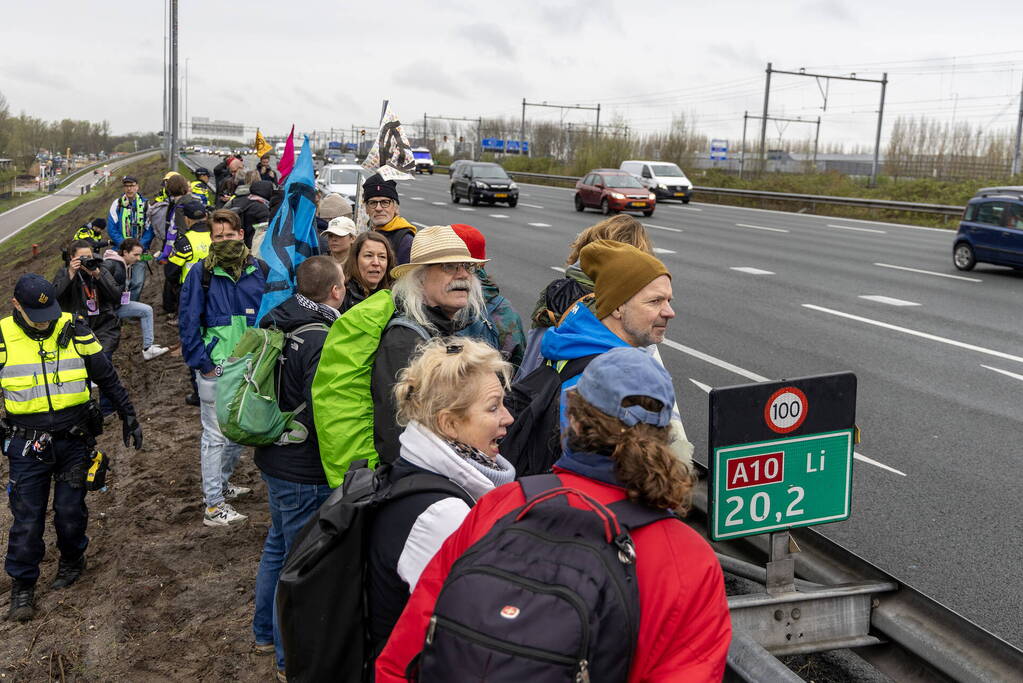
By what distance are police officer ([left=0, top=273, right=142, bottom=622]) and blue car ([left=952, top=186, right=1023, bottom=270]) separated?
16.7 meters

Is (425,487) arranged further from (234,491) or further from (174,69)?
(174,69)

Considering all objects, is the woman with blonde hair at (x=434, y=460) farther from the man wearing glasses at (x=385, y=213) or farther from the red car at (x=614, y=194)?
the red car at (x=614, y=194)

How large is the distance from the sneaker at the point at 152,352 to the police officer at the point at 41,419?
5338 millimetres

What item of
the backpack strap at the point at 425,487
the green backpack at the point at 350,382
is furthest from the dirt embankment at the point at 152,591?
the backpack strap at the point at 425,487

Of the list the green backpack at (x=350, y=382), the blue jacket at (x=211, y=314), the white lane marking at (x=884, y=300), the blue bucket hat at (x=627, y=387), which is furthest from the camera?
the white lane marking at (x=884, y=300)

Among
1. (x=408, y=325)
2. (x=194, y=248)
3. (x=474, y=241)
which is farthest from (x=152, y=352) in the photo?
(x=408, y=325)

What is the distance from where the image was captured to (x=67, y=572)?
20.7ft

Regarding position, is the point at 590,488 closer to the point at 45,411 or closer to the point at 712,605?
the point at 712,605

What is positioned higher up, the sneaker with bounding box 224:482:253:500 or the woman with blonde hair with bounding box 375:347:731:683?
the woman with blonde hair with bounding box 375:347:731:683

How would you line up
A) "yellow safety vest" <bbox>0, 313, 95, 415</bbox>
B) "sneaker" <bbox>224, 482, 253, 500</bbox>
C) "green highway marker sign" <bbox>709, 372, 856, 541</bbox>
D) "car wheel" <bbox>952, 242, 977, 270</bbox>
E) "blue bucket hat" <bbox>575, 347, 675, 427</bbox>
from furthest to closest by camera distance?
"car wheel" <bbox>952, 242, 977, 270</bbox>
"sneaker" <bbox>224, 482, 253, 500</bbox>
"yellow safety vest" <bbox>0, 313, 95, 415</bbox>
"green highway marker sign" <bbox>709, 372, 856, 541</bbox>
"blue bucket hat" <bbox>575, 347, 675, 427</bbox>

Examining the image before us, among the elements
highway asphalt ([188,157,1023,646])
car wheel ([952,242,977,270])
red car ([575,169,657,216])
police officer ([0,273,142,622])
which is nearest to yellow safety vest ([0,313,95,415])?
police officer ([0,273,142,622])

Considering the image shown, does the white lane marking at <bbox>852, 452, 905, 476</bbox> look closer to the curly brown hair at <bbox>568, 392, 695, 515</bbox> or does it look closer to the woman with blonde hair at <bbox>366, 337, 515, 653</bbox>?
the woman with blonde hair at <bbox>366, 337, 515, 653</bbox>

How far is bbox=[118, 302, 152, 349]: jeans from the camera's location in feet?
36.3

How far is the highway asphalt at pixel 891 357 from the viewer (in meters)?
6.09
